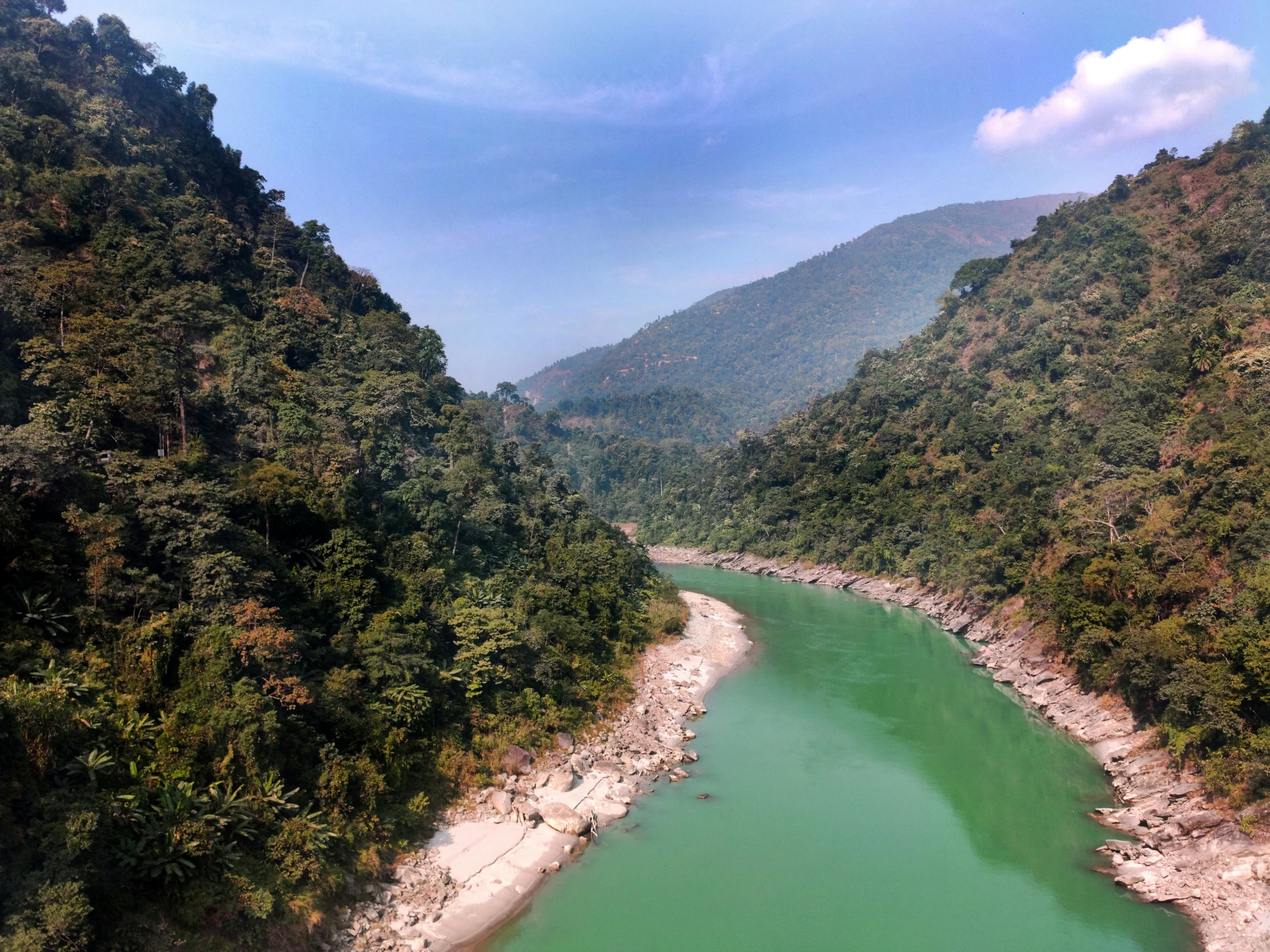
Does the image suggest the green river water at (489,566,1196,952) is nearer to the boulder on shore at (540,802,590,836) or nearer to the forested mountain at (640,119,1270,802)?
the boulder on shore at (540,802,590,836)

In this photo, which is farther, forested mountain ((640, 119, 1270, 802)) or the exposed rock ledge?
forested mountain ((640, 119, 1270, 802))

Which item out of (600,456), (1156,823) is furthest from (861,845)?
(600,456)

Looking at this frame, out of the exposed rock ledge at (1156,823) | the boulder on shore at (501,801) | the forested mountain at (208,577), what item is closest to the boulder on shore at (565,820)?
the boulder on shore at (501,801)

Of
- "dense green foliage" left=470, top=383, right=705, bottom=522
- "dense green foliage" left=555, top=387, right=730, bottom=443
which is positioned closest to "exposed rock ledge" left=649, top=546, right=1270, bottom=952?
"dense green foliage" left=470, top=383, right=705, bottom=522

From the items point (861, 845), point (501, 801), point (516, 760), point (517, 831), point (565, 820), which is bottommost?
point (861, 845)

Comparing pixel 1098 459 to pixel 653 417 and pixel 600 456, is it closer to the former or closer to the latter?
pixel 600 456

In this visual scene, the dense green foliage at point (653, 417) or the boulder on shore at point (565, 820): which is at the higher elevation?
the dense green foliage at point (653, 417)

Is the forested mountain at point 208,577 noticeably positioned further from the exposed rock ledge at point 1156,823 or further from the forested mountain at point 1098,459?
the forested mountain at point 1098,459
